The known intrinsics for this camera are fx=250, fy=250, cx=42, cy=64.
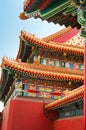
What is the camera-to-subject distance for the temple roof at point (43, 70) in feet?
43.2

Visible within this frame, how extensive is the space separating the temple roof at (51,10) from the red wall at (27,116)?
822cm

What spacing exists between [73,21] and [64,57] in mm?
10571

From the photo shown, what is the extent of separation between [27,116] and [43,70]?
291cm

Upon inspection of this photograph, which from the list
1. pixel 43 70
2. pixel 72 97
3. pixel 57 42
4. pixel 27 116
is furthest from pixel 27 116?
pixel 57 42

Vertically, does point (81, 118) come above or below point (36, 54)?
below

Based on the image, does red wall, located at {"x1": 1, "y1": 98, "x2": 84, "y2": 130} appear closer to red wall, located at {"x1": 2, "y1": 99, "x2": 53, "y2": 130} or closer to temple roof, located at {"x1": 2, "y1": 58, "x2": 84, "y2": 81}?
red wall, located at {"x1": 2, "y1": 99, "x2": 53, "y2": 130}

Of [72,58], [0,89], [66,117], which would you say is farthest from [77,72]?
[0,89]

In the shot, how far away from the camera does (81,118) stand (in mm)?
8977

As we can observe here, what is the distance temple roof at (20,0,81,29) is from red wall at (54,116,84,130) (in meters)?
5.00

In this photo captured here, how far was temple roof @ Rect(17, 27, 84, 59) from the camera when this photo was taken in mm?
14577

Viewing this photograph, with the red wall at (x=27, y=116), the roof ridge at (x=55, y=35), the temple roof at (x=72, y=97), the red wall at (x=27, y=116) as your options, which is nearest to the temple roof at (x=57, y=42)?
the roof ridge at (x=55, y=35)

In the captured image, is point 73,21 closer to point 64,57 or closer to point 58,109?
point 58,109

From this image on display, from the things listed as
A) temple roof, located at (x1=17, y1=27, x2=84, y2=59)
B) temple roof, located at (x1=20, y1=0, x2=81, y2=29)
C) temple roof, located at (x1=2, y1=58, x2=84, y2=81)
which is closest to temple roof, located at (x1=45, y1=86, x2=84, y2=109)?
temple roof, located at (x1=2, y1=58, x2=84, y2=81)

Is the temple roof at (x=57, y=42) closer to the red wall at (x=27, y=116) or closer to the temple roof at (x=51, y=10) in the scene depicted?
the red wall at (x=27, y=116)
